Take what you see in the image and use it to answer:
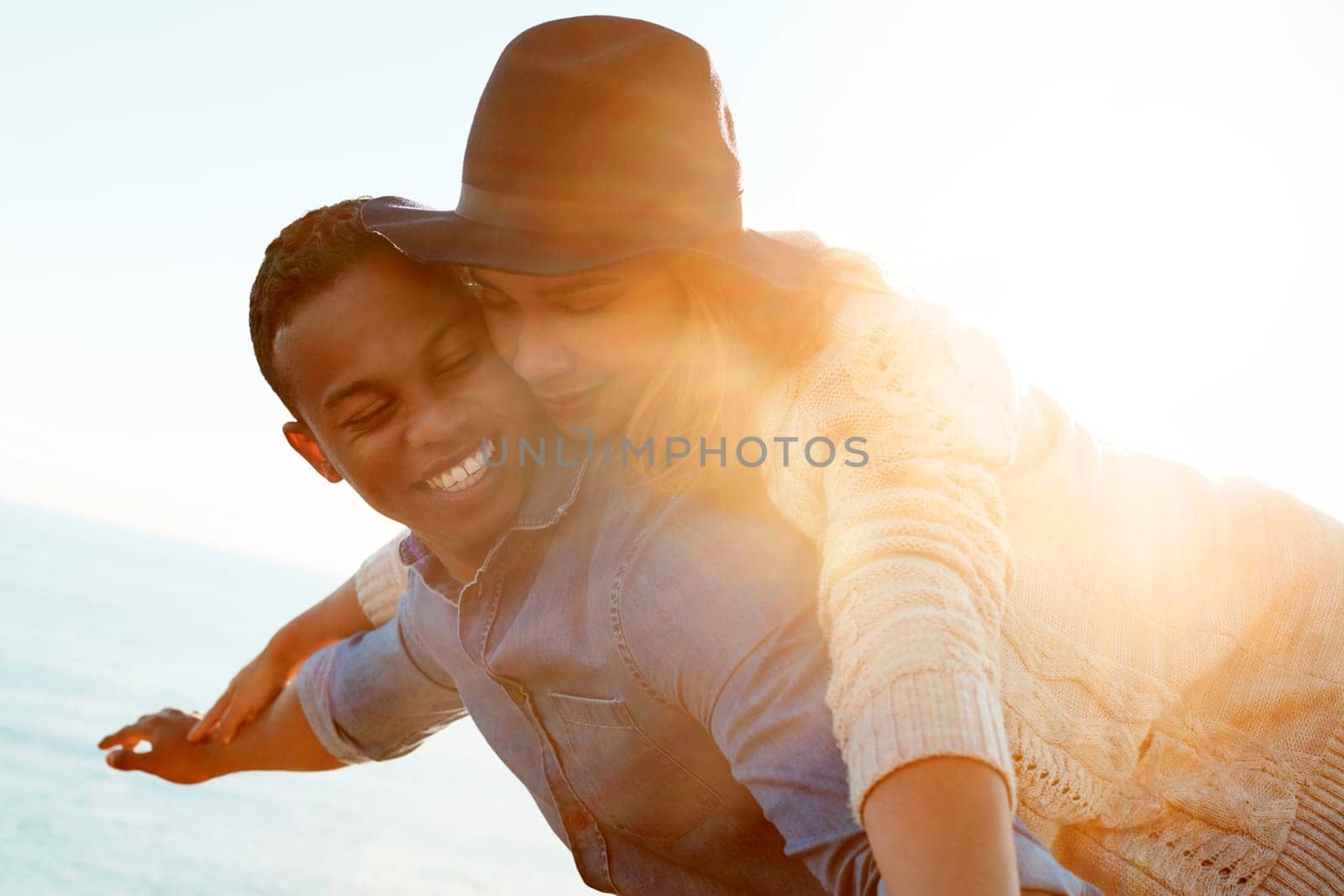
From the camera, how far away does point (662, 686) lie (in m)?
1.80

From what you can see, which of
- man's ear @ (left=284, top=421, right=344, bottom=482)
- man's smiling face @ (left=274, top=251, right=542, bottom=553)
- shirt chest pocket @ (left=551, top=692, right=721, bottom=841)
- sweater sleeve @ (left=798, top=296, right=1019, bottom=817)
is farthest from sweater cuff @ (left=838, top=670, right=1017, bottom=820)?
man's ear @ (left=284, top=421, right=344, bottom=482)

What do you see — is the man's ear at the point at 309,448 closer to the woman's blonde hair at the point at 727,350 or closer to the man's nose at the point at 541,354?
the man's nose at the point at 541,354

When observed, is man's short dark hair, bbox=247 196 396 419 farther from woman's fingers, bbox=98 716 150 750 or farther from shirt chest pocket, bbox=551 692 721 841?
woman's fingers, bbox=98 716 150 750

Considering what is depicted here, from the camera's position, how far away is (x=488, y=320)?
2158 mm

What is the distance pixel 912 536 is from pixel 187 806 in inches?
319

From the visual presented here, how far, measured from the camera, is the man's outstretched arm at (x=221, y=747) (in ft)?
10.6

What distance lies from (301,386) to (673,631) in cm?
99

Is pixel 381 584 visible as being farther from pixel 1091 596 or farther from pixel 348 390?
pixel 1091 596

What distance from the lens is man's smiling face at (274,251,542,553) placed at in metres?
2.12

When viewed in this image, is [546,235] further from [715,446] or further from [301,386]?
[301,386]

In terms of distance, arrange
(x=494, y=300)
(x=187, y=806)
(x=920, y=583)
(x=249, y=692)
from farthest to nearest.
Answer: (x=187, y=806) < (x=249, y=692) < (x=494, y=300) < (x=920, y=583)

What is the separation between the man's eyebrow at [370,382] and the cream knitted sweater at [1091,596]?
71cm

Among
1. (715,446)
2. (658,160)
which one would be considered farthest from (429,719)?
(658,160)

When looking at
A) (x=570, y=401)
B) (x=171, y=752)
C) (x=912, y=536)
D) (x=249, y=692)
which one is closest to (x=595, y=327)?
(x=570, y=401)
